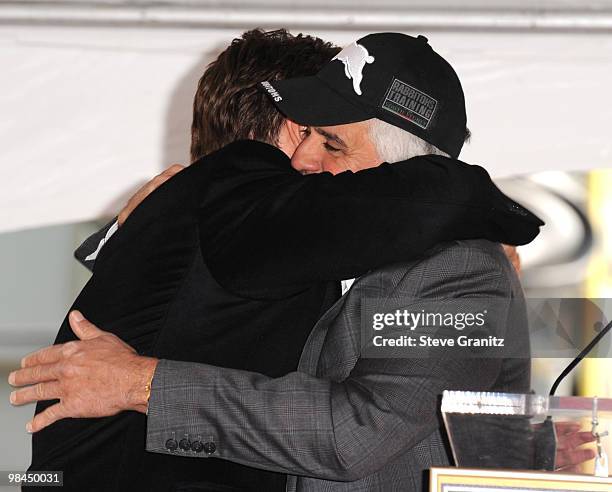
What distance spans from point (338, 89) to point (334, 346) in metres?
→ 0.40

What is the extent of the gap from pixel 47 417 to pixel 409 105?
2.13 feet

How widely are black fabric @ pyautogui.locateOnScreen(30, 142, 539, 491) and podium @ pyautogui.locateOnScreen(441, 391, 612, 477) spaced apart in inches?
11.1

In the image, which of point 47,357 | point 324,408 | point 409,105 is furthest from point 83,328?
point 409,105

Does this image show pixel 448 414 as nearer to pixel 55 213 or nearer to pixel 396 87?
pixel 396 87

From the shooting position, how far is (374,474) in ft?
4.23

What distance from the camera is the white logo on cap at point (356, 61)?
1.50 m

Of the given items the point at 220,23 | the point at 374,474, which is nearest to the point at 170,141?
the point at 220,23

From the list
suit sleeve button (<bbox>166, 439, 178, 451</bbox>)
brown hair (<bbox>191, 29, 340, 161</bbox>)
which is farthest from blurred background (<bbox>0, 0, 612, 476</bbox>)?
suit sleeve button (<bbox>166, 439, 178, 451</bbox>)

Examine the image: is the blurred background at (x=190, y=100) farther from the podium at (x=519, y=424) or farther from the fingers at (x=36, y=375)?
the podium at (x=519, y=424)

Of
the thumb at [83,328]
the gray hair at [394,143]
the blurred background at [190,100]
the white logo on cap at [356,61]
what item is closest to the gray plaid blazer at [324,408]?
the thumb at [83,328]

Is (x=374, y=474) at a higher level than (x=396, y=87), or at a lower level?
lower

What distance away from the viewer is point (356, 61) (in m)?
1.52

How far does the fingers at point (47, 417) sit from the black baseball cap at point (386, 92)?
0.52 meters

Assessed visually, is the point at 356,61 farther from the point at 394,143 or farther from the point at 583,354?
the point at 583,354
